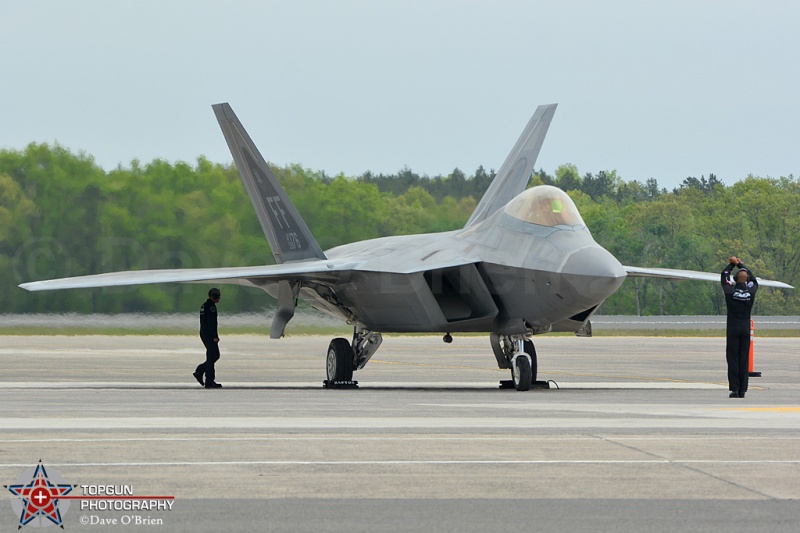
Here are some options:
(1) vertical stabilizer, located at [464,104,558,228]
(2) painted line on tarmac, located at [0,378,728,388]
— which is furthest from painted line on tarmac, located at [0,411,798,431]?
(1) vertical stabilizer, located at [464,104,558,228]

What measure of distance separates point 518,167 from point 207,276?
5.95 meters

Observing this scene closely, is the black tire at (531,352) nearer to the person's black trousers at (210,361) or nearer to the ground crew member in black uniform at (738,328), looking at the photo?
the ground crew member in black uniform at (738,328)

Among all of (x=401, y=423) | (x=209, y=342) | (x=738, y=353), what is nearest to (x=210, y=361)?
(x=209, y=342)

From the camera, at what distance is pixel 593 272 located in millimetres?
15922

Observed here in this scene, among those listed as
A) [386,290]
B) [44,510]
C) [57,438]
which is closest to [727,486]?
[44,510]

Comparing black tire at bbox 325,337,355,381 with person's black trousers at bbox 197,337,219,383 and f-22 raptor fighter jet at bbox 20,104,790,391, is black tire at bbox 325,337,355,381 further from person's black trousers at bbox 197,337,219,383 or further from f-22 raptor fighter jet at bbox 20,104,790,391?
person's black trousers at bbox 197,337,219,383

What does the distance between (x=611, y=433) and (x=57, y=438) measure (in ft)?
13.8

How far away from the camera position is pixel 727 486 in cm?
748

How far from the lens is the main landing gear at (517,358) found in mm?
17266

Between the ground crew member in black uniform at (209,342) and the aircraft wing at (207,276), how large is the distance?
462mm

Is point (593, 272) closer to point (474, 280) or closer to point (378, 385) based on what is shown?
point (474, 280)

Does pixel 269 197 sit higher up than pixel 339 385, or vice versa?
pixel 269 197

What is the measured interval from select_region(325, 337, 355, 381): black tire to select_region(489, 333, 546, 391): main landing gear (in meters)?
2.08

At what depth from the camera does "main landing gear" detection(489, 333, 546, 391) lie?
680 inches
